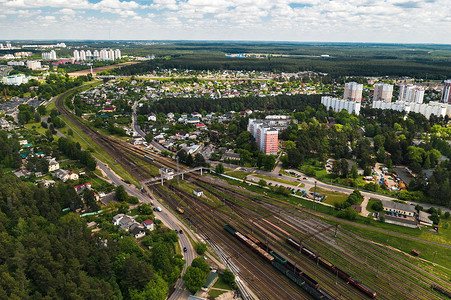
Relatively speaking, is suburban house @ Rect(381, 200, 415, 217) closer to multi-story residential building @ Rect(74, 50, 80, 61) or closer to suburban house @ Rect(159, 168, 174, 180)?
suburban house @ Rect(159, 168, 174, 180)

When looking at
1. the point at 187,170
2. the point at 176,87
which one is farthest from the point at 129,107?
the point at 187,170

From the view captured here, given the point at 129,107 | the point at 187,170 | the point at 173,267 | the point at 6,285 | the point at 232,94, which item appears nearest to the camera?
the point at 6,285

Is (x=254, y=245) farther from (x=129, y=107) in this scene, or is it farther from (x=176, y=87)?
(x=176, y=87)

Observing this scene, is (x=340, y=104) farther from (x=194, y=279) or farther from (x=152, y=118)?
(x=194, y=279)

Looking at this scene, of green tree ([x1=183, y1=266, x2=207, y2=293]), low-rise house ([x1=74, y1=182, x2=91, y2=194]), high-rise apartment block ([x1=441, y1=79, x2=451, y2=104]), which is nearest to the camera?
green tree ([x1=183, y1=266, x2=207, y2=293])

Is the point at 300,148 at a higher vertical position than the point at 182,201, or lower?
higher

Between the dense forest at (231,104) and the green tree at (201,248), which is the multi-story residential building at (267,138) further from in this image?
the dense forest at (231,104)

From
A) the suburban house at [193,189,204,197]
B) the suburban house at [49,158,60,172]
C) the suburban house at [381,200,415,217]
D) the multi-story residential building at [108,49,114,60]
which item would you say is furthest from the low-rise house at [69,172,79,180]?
the multi-story residential building at [108,49,114,60]

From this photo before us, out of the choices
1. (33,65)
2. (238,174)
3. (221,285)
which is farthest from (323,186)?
(33,65)
